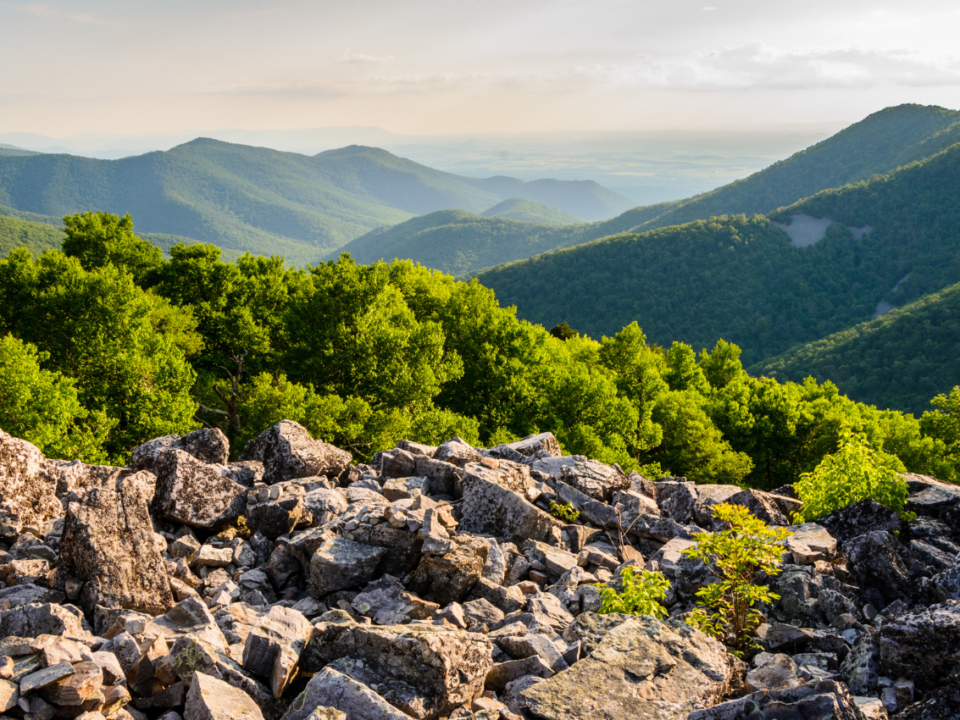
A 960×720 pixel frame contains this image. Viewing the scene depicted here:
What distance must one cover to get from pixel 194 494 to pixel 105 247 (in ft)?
134

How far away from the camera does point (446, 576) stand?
9.75 meters

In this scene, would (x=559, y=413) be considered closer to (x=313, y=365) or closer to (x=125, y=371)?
(x=313, y=365)

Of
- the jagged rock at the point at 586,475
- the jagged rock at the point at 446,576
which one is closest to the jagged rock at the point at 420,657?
the jagged rock at the point at 446,576

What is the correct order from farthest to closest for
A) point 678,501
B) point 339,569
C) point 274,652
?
1. point 678,501
2. point 339,569
3. point 274,652

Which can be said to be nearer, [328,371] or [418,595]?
[418,595]

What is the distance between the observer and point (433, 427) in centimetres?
3061

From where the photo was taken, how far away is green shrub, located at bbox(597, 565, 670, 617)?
9.41 metres

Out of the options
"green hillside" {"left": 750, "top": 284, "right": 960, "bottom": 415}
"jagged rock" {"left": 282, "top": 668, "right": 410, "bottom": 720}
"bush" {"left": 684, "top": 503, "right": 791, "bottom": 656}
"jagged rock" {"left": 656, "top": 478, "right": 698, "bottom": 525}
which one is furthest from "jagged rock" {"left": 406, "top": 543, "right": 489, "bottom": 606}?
"green hillside" {"left": 750, "top": 284, "right": 960, "bottom": 415}

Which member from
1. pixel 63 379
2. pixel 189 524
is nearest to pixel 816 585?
pixel 189 524

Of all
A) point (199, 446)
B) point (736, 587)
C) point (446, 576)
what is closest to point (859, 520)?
point (736, 587)

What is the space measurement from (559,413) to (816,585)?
94.1 ft

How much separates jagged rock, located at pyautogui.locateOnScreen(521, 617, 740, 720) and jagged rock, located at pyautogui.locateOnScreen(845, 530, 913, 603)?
4217 mm

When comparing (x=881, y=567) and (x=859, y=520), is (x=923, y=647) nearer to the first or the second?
(x=881, y=567)

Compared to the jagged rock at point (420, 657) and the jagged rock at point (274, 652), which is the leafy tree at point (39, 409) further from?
the jagged rock at point (420, 657)
